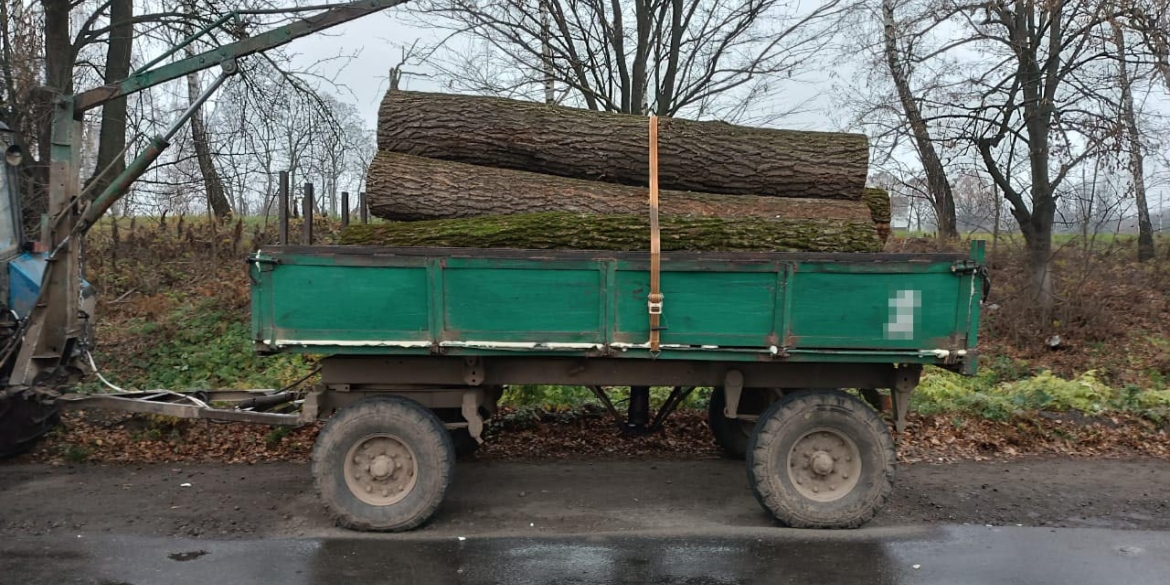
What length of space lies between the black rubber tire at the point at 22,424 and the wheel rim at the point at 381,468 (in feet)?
9.75

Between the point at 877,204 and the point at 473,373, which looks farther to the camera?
the point at 877,204

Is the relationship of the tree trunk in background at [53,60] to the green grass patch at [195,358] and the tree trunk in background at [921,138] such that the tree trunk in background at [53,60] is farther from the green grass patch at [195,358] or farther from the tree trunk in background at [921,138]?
the tree trunk in background at [921,138]

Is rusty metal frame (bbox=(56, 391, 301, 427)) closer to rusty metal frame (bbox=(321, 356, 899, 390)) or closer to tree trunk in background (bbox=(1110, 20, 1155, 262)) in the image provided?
rusty metal frame (bbox=(321, 356, 899, 390))

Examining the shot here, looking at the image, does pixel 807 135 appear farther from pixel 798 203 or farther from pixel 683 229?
pixel 683 229

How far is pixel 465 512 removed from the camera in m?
5.86

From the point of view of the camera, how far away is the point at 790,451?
5.50 meters

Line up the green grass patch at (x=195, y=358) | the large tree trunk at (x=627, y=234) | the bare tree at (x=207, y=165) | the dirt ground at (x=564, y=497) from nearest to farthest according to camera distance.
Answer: the dirt ground at (x=564, y=497) < the large tree trunk at (x=627, y=234) < the green grass patch at (x=195, y=358) < the bare tree at (x=207, y=165)

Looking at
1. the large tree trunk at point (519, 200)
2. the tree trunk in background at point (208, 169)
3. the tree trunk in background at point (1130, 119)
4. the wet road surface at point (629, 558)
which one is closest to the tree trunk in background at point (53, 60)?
the tree trunk in background at point (208, 169)

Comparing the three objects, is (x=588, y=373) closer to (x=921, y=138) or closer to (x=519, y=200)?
(x=519, y=200)

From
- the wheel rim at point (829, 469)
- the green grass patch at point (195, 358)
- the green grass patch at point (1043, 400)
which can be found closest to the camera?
the wheel rim at point (829, 469)

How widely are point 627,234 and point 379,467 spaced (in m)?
2.32

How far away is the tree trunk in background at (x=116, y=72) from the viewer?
12289 millimetres

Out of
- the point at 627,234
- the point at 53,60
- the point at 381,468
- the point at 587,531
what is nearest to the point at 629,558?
the point at 587,531

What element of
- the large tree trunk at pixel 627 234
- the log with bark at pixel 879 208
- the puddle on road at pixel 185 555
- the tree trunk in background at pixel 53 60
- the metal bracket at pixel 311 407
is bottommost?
the puddle on road at pixel 185 555
